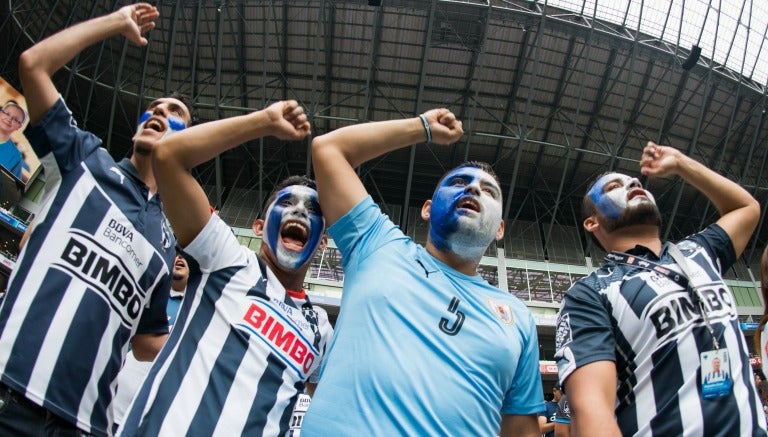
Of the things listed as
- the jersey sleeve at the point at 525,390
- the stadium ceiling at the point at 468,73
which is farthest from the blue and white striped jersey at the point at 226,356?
the stadium ceiling at the point at 468,73

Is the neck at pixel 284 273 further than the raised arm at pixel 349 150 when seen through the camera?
Yes

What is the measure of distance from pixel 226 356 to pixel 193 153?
0.79 m

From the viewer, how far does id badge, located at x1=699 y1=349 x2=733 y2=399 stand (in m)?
1.96

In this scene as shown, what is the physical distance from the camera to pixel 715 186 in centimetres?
277

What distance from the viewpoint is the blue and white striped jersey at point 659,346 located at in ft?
6.35

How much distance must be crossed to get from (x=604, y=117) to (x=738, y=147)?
5.99 metres

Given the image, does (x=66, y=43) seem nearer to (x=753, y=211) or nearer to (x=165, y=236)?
(x=165, y=236)

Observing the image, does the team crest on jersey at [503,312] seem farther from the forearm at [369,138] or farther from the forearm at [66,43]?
the forearm at [66,43]

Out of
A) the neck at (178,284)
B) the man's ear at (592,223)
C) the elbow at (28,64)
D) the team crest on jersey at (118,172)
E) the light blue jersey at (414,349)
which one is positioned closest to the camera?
the light blue jersey at (414,349)

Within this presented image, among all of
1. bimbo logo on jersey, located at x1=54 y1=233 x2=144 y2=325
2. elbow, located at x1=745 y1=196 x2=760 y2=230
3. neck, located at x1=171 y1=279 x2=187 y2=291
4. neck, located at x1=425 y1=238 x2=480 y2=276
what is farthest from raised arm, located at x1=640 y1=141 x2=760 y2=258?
neck, located at x1=171 y1=279 x2=187 y2=291

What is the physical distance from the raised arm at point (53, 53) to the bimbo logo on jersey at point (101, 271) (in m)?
0.61

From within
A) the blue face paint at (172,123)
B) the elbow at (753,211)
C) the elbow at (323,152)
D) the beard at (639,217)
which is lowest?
the elbow at (323,152)

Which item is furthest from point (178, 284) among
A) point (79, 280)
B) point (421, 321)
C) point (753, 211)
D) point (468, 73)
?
point (468, 73)

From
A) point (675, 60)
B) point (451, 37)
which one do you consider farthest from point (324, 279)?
point (675, 60)
